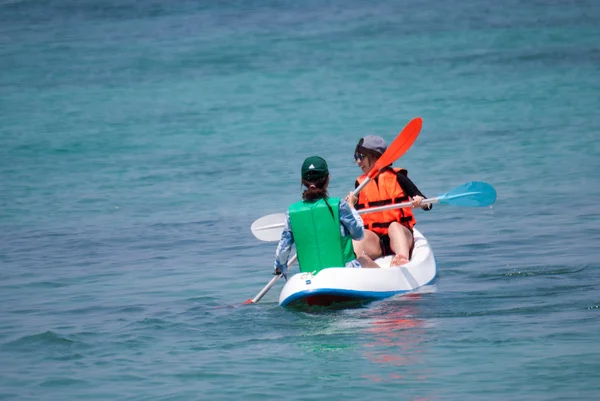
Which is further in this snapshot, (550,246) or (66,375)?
(550,246)

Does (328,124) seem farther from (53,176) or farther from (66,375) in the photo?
(66,375)

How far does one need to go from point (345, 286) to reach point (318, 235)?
38 cm

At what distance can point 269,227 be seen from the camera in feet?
29.0

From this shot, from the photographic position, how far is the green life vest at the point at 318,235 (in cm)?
776

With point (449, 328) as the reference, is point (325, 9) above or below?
above

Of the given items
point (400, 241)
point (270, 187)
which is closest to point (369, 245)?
point (400, 241)

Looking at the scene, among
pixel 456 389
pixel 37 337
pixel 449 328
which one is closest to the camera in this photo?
pixel 456 389

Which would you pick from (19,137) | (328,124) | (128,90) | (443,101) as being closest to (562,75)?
(443,101)

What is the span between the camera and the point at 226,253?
35.3 feet

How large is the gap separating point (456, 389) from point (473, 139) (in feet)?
36.4

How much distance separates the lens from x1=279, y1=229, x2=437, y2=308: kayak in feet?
25.3

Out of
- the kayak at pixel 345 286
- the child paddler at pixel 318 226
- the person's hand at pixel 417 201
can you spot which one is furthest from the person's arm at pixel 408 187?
the child paddler at pixel 318 226

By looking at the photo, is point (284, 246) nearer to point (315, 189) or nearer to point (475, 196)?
point (315, 189)

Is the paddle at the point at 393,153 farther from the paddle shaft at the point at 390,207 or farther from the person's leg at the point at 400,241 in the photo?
the person's leg at the point at 400,241
